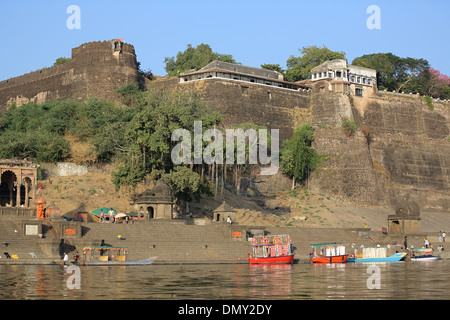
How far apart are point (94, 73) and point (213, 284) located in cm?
4704

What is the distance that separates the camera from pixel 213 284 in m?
25.3

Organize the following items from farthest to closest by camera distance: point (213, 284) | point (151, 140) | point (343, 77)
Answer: point (343, 77), point (151, 140), point (213, 284)

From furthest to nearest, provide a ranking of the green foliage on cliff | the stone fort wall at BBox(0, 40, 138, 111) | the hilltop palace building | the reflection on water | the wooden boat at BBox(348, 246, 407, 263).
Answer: the hilltop palace building < the stone fort wall at BBox(0, 40, 138, 111) < the green foliage on cliff < the wooden boat at BBox(348, 246, 407, 263) < the reflection on water

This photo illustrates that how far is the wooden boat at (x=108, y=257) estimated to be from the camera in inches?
1383

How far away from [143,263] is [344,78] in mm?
48689

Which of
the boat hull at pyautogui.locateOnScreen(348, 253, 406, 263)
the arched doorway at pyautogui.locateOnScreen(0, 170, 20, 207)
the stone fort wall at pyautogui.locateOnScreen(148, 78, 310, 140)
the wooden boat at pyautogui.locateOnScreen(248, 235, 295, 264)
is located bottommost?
the boat hull at pyautogui.locateOnScreen(348, 253, 406, 263)

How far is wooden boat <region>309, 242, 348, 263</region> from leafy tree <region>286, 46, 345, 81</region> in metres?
48.4

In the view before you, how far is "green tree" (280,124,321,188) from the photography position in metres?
70.1

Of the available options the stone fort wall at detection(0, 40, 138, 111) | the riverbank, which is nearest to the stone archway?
the riverbank

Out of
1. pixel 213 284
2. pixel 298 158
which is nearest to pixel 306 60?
pixel 298 158

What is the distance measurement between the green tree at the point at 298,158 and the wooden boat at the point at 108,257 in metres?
34.3

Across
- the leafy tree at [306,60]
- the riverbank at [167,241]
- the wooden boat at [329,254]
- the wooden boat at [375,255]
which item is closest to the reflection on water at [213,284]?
the riverbank at [167,241]

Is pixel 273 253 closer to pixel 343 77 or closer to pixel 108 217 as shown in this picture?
pixel 108 217

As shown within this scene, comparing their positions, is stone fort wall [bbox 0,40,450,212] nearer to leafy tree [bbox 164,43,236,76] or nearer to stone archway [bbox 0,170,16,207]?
leafy tree [bbox 164,43,236,76]
